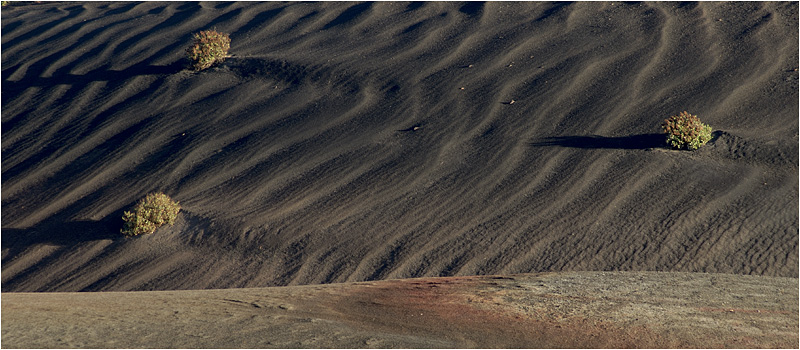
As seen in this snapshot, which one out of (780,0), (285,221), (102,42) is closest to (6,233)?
(285,221)

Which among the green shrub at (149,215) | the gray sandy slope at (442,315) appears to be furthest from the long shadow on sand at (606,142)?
the green shrub at (149,215)

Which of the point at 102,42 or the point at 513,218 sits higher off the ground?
the point at 102,42

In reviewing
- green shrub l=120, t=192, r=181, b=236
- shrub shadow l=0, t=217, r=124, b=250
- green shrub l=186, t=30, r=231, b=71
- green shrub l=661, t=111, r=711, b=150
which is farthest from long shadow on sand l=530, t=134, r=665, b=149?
green shrub l=186, t=30, r=231, b=71

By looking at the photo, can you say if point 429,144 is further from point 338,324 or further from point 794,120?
point 794,120

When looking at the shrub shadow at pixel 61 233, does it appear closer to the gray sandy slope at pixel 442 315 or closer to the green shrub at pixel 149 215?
the green shrub at pixel 149 215

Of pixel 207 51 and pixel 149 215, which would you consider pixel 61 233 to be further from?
pixel 207 51

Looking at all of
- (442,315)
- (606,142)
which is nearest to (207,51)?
(606,142)
